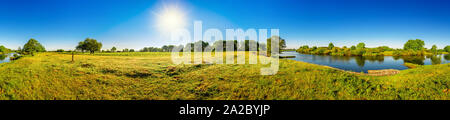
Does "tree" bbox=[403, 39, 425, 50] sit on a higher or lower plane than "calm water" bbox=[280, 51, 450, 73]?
higher

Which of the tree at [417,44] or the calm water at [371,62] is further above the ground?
the tree at [417,44]

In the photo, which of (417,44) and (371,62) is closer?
(371,62)

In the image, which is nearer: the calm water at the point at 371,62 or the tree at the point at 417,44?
the calm water at the point at 371,62

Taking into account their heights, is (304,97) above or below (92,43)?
below

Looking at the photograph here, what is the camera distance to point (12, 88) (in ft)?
20.8

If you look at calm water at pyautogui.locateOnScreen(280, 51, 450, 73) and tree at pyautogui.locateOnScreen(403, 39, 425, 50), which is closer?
calm water at pyautogui.locateOnScreen(280, 51, 450, 73)

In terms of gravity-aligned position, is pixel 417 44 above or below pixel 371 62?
above
